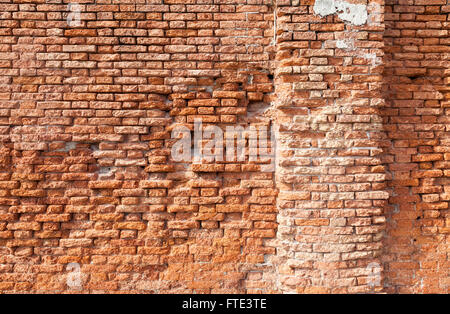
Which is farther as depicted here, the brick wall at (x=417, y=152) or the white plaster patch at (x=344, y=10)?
the brick wall at (x=417, y=152)

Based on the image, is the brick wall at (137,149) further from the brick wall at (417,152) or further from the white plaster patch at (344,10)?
the white plaster patch at (344,10)

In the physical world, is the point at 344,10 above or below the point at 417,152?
above

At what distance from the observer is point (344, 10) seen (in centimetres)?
259

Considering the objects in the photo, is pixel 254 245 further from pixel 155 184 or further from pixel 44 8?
pixel 44 8

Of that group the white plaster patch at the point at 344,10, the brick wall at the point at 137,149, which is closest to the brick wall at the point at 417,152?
the brick wall at the point at 137,149

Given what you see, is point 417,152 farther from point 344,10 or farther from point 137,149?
point 137,149

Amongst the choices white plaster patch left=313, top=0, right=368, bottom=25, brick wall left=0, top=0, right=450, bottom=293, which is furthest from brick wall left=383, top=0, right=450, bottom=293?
white plaster patch left=313, top=0, right=368, bottom=25

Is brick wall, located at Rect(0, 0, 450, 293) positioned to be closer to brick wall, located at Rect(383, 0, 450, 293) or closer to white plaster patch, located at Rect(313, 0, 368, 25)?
brick wall, located at Rect(383, 0, 450, 293)

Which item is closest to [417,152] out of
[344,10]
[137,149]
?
[344,10]

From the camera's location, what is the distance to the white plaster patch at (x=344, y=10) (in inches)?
102

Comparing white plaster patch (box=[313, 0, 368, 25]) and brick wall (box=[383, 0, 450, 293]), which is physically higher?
white plaster patch (box=[313, 0, 368, 25])

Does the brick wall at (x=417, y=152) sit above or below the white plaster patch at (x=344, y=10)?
below

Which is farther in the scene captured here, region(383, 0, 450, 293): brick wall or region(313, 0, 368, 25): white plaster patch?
region(383, 0, 450, 293): brick wall

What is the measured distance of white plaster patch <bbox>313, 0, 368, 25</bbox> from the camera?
8.49 feet
